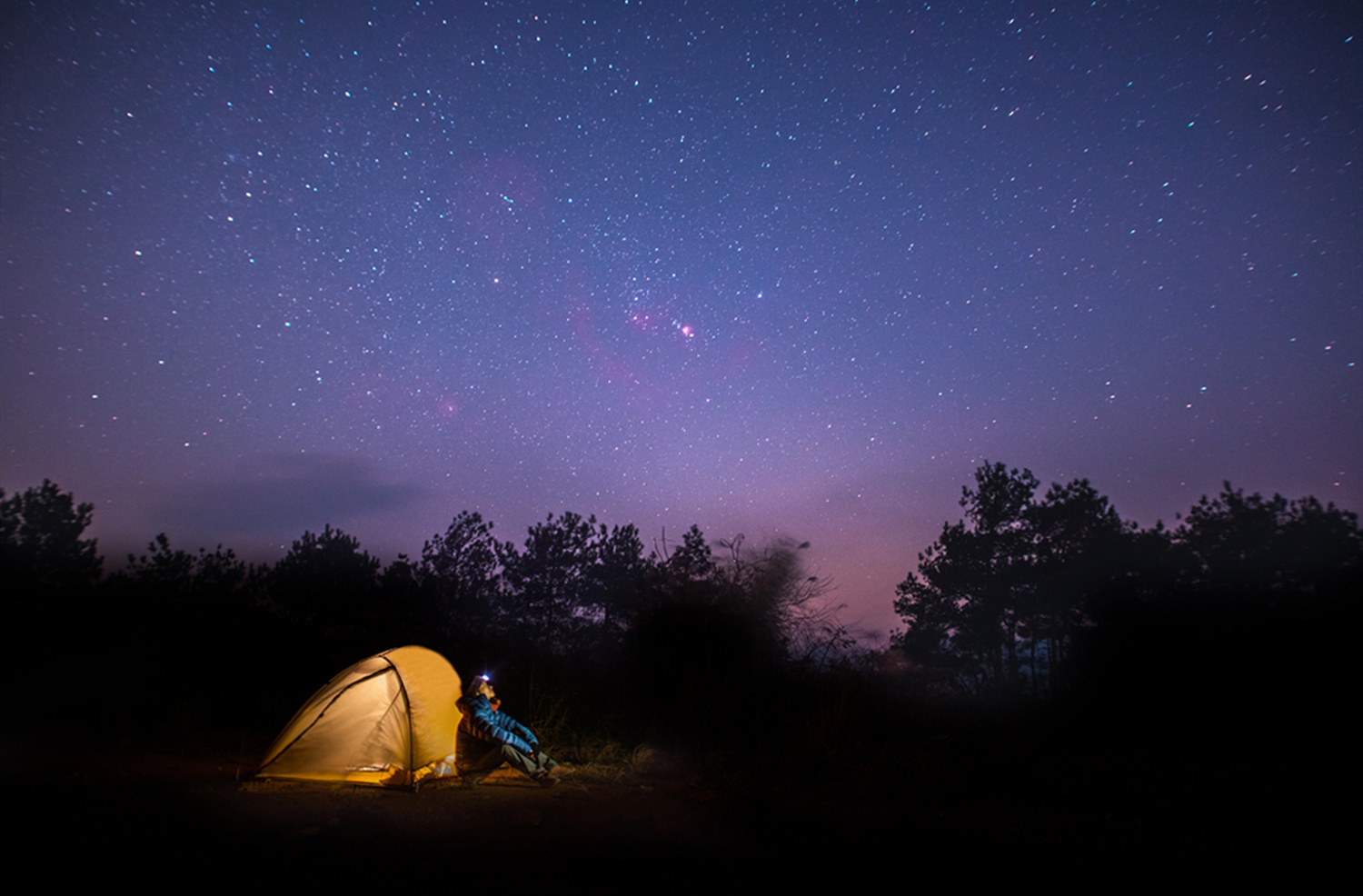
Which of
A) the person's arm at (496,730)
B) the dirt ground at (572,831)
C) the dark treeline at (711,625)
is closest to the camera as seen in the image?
the dirt ground at (572,831)

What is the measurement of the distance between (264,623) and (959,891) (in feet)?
86.4

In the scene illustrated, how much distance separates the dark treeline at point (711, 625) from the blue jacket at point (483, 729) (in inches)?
98.7

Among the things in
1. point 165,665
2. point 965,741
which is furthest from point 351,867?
point 165,665

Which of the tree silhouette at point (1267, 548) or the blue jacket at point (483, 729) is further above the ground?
the tree silhouette at point (1267, 548)

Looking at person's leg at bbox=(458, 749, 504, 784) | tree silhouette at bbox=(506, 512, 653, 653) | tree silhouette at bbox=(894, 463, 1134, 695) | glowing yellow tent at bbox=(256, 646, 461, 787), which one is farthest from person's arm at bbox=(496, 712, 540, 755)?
tree silhouette at bbox=(894, 463, 1134, 695)

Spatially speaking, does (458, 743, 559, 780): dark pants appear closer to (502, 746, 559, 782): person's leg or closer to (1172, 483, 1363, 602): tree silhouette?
(502, 746, 559, 782): person's leg

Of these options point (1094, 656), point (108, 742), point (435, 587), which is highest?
point (435, 587)

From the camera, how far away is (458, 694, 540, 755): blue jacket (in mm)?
9219

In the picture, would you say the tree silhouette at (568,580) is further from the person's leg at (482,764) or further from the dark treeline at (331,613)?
the person's leg at (482,764)

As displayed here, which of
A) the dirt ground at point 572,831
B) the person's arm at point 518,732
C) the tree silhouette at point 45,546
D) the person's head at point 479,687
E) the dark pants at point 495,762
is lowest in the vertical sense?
the dirt ground at point 572,831

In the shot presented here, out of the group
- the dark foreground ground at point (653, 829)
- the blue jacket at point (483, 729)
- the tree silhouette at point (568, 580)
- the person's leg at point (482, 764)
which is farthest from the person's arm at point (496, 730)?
the tree silhouette at point (568, 580)

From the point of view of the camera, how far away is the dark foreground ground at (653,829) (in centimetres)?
530

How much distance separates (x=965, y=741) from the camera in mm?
14250

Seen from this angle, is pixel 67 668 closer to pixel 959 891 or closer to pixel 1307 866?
pixel 959 891
